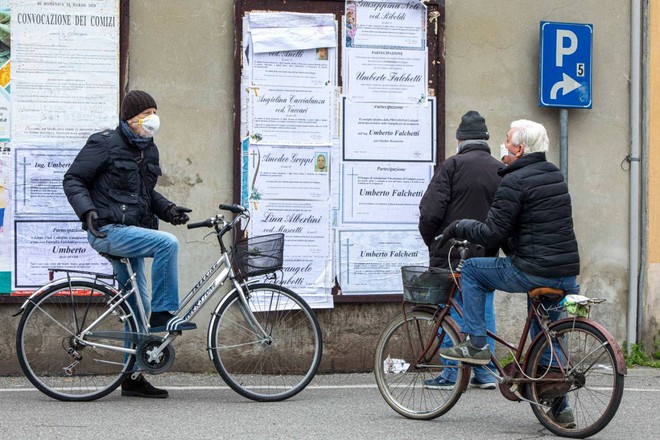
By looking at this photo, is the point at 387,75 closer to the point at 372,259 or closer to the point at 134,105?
the point at 372,259

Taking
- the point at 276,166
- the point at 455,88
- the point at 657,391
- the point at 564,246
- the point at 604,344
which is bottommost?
the point at 657,391

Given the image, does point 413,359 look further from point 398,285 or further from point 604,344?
point 398,285

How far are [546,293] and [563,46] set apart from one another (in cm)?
381

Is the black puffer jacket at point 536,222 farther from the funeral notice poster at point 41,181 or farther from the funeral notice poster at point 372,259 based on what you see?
the funeral notice poster at point 41,181

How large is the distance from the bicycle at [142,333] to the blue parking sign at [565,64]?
330 centimetres

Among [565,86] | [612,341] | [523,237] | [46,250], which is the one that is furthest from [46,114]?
[612,341]

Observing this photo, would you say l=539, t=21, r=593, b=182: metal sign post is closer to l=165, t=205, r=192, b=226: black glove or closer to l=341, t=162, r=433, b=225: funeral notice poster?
l=341, t=162, r=433, b=225: funeral notice poster

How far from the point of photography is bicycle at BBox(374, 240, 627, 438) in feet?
19.9

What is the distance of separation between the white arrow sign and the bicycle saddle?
353 centimetres

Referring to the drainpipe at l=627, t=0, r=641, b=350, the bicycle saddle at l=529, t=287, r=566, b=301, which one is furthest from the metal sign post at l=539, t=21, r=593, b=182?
the bicycle saddle at l=529, t=287, r=566, b=301

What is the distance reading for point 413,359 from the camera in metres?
6.81

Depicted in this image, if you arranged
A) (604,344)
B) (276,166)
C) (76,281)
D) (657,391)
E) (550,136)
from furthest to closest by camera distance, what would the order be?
1. (550,136)
2. (276,166)
3. (657,391)
4. (76,281)
5. (604,344)

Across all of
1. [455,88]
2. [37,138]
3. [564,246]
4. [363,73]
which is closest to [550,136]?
[455,88]

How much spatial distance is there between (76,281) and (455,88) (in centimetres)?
379
